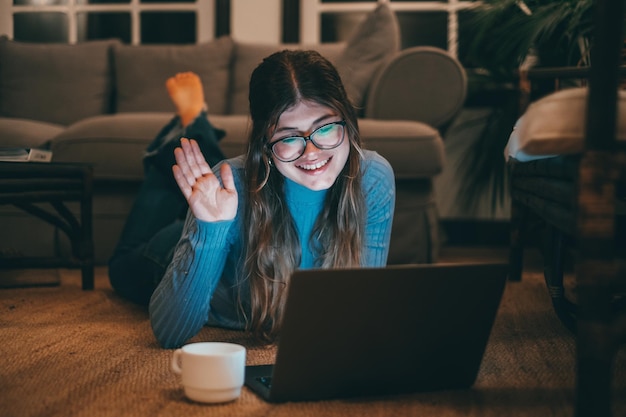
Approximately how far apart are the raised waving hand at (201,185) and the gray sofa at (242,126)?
1.09 m

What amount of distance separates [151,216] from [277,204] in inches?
27.3

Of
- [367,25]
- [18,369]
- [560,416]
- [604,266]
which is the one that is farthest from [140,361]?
[367,25]

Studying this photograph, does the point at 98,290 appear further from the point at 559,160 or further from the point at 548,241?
the point at 559,160

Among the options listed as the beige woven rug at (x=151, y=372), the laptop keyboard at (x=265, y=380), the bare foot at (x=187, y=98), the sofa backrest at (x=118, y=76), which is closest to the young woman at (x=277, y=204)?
the beige woven rug at (x=151, y=372)

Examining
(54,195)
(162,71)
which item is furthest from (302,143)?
(162,71)

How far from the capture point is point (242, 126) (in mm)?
2639

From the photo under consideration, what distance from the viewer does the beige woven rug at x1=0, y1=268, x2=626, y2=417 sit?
1.17 meters

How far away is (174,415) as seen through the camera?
3.73 ft

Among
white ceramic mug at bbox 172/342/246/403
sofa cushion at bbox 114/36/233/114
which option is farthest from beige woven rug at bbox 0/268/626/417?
sofa cushion at bbox 114/36/233/114

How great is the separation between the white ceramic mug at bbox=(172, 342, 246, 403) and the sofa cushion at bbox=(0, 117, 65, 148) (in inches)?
67.2

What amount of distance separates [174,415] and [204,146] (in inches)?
44.5

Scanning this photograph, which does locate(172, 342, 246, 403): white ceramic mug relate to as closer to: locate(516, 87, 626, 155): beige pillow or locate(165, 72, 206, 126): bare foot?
locate(516, 87, 626, 155): beige pillow

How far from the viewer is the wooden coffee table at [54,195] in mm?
2180

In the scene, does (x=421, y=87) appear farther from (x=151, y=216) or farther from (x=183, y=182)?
(x=183, y=182)
